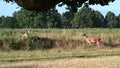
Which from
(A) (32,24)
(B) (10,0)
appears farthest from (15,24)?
(B) (10,0)

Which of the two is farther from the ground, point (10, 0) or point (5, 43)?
point (10, 0)

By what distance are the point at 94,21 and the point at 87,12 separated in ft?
10.4

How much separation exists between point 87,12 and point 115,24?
2345cm

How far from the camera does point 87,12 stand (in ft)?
358

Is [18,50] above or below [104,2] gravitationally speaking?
below

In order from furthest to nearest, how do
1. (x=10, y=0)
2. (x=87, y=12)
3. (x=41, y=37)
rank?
1. (x=87, y=12)
2. (x=41, y=37)
3. (x=10, y=0)

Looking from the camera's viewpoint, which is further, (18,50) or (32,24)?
(32,24)

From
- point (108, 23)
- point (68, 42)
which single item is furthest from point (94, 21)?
point (68, 42)

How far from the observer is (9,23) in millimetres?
114562

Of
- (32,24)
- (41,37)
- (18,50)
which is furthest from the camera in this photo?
(32,24)

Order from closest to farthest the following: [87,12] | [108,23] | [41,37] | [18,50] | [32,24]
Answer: [18,50] → [41,37] → [32,24] → [87,12] → [108,23]

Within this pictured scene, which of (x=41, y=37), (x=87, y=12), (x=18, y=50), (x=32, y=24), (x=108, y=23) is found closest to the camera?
(x=18, y=50)

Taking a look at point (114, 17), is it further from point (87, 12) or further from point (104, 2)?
point (104, 2)

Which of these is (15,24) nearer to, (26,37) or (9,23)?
(9,23)
